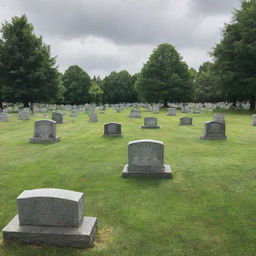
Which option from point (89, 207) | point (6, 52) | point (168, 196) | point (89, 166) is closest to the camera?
point (89, 207)

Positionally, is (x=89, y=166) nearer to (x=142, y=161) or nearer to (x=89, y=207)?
(x=142, y=161)

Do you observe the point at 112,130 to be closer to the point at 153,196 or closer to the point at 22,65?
the point at 153,196

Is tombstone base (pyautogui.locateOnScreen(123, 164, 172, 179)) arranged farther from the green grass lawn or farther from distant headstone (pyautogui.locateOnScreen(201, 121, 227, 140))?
distant headstone (pyautogui.locateOnScreen(201, 121, 227, 140))

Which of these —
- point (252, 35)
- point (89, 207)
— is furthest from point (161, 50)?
point (89, 207)

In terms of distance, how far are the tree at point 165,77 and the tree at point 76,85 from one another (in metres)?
26.0

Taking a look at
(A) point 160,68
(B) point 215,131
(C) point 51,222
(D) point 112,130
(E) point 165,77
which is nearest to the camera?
(C) point 51,222

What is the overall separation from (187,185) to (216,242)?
2.85m

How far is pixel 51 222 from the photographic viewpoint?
4.84 m

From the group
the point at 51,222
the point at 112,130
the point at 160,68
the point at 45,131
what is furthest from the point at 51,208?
the point at 160,68

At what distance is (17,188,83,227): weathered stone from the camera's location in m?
4.72

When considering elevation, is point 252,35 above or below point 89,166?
above

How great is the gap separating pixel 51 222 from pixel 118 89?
90.0 metres

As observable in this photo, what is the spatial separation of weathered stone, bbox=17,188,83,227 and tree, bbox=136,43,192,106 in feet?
157

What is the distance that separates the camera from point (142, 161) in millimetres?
8359
